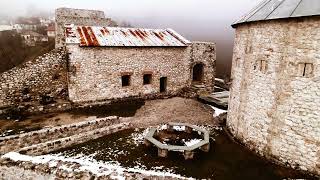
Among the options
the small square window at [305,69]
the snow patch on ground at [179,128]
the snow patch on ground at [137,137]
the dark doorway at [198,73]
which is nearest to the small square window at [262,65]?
the small square window at [305,69]

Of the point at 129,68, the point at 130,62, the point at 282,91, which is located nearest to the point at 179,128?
the point at 282,91

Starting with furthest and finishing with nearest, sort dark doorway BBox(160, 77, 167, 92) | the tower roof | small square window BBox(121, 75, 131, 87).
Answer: dark doorway BBox(160, 77, 167, 92), small square window BBox(121, 75, 131, 87), the tower roof

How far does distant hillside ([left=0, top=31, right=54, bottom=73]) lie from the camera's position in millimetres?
30486

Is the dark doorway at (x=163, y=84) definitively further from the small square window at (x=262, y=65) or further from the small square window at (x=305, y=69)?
the small square window at (x=305, y=69)

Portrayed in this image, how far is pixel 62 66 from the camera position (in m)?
15.4

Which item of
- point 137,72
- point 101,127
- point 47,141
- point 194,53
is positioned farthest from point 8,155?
point 194,53

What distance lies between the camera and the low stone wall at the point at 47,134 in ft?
31.5

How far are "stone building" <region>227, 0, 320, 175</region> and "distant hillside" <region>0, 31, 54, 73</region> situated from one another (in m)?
28.9

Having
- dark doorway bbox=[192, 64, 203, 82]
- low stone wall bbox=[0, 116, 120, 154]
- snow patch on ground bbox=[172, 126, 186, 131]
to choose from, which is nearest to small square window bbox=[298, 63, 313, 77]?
snow patch on ground bbox=[172, 126, 186, 131]

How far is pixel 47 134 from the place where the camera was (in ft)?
34.5

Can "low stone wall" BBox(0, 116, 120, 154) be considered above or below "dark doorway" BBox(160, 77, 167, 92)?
below

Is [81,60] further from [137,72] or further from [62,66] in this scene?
[137,72]

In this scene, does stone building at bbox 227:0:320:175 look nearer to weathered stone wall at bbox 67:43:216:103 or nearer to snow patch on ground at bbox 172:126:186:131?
snow patch on ground at bbox 172:126:186:131

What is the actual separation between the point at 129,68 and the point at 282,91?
377 inches
